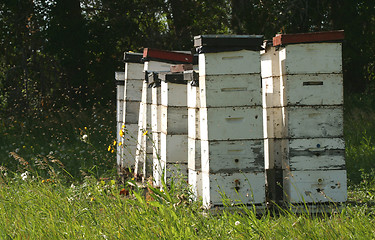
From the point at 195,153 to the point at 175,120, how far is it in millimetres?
683

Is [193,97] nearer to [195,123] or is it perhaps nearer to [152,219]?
[195,123]

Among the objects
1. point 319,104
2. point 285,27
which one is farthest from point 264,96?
point 285,27

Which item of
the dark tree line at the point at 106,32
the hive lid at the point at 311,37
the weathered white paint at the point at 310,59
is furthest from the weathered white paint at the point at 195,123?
the dark tree line at the point at 106,32

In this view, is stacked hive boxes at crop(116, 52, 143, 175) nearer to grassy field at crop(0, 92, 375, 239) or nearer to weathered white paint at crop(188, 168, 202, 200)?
grassy field at crop(0, 92, 375, 239)

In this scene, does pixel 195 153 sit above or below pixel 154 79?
below

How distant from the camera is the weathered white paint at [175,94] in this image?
584cm

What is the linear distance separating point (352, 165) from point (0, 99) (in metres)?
10.4

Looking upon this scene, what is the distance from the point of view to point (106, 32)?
52.3 ft

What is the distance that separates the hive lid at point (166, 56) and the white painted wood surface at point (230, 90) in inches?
88.9

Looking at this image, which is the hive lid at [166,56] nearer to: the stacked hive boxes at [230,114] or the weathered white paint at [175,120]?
the weathered white paint at [175,120]

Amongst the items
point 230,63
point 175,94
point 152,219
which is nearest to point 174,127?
point 175,94

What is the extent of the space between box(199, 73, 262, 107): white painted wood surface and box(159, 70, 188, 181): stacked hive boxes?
2.86ft

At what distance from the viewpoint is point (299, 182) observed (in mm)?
5223

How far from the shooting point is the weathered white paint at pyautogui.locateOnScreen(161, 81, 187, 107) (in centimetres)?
584
